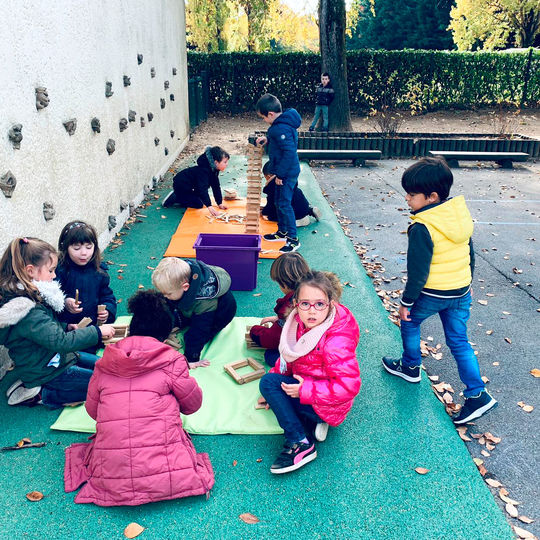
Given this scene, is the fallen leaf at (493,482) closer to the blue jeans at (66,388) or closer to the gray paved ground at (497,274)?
the gray paved ground at (497,274)

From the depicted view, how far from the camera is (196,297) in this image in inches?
167

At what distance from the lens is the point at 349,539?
2.83m

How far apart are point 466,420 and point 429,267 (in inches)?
45.0

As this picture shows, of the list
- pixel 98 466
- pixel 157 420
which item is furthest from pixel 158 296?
pixel 98 466

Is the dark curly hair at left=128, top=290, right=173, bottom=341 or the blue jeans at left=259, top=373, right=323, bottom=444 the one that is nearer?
the dark curly hair at left=128, top=290, right=173, bottom=341

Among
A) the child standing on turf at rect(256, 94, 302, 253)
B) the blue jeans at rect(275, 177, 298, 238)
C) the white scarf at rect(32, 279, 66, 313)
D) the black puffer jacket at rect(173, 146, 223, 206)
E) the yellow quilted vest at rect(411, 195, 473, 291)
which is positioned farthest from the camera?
the black puffer jacket at rect(173, 146, 223, 206)

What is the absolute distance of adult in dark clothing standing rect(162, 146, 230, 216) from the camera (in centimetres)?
787

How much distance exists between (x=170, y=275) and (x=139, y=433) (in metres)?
1.34

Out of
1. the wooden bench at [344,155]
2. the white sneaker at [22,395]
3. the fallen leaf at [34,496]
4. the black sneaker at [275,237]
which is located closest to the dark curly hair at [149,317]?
the fallen leaf at [34,496]

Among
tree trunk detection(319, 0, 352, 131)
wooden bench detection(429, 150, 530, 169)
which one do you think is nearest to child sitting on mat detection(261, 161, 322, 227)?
wooden bench detection(429, 150, 530, 169)

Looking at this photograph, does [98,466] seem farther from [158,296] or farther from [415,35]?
[415,35]

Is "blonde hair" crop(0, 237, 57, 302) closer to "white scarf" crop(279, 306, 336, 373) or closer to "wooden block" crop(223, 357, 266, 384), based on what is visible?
"wooden block" crop(223, 357, 266, 384)

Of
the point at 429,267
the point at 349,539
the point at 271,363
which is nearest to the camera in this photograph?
the point at 349,539

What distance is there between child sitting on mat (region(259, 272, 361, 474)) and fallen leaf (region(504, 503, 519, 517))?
1.08 meters
